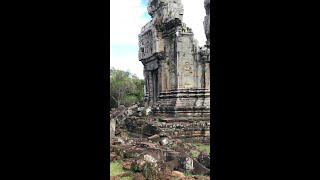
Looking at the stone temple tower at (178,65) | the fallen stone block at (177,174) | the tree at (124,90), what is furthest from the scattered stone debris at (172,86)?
the tree at (124,90)

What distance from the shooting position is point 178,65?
49.7 feet

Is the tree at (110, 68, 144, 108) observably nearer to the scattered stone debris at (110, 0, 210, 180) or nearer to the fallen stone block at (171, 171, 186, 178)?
the scattered stone debris at (110, 0, 210, 180)

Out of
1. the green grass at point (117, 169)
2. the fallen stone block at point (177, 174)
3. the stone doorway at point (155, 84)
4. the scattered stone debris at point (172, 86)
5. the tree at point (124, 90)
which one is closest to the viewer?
the fallen stone block at point (177, 174)

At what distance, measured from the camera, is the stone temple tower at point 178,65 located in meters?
14.7

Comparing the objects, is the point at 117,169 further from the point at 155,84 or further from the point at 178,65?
the point at 155,84

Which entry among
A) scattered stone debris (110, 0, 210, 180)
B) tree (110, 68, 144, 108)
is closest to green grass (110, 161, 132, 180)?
scattered stone debris (110, 0, 210, 180)

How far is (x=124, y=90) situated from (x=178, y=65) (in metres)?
26.0

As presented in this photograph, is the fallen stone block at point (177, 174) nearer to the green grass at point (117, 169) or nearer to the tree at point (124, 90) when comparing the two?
the green grass at point (117, 169)

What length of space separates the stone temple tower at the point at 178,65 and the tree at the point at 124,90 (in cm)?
2175
